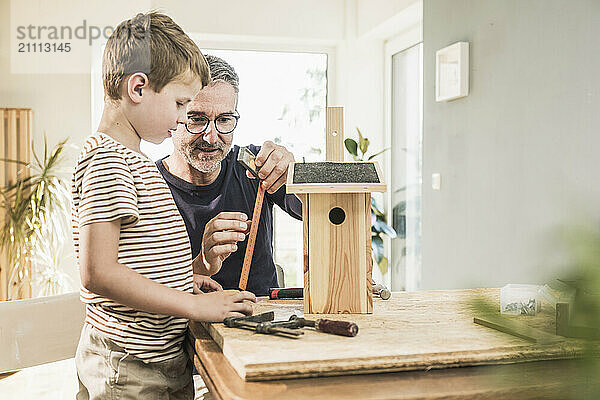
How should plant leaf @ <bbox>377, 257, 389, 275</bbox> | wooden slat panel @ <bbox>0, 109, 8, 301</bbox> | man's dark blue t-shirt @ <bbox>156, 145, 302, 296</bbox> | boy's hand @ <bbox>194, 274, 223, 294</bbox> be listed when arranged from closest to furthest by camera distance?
boy's hand @ <bbox>194, 274, 223, 294</bbox>, man's dark blue t-shirt @ <bbox>156, 145, 302, 296</bbox>, wooden slat panel @ <bbox>0, 109, 8, 301</bbox>, plant leaf @ <bbox>377, 257, 389, 275</bbox>

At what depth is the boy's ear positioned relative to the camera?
0.96 metres

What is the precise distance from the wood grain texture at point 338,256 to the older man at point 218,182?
51 cm

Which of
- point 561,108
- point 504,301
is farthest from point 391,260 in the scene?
point 504,301

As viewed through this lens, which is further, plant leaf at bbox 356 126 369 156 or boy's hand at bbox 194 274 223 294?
plant leaf at bbox 356 126 369 156

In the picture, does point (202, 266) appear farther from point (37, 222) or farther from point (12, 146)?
point (12, 146)

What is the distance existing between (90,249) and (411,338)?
40 centimetres

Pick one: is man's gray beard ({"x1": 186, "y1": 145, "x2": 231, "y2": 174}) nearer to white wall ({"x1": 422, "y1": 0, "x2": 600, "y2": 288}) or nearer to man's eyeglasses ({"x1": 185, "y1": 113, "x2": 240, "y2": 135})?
man's eyeglasses ({"x1": 185, "y1": 113, "x2": 240, "y2": 135})

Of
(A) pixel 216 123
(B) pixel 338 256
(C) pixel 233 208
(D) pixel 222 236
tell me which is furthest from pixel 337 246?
(A) pixel 216 123

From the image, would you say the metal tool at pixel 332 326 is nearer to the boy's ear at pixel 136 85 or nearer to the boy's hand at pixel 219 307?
the boy's hand at pixel 219 307

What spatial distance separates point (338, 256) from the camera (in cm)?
84

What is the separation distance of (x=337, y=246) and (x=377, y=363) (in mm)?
274

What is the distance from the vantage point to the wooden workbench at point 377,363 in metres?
0.54

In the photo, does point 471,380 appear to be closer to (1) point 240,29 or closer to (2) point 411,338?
(2) point 411,338

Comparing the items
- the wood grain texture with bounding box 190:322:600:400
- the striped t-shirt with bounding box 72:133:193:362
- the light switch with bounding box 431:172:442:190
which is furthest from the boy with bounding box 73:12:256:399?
the light switch with bounding box 431:172:442:190
